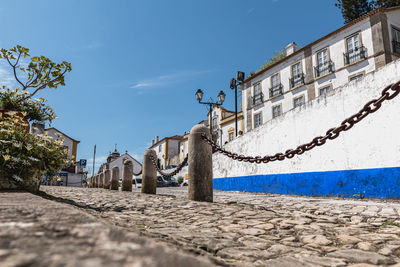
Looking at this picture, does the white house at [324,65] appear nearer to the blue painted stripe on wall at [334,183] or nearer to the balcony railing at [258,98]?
the balcony railing at [258,98]

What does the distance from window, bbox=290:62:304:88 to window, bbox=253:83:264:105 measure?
3134 mm

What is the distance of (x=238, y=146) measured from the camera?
1384 centimetres

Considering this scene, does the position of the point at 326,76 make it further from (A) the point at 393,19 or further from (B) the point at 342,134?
(B) the point at 342,134

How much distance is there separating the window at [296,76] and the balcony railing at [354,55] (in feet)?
11.2

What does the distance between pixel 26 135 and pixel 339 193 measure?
7.78 meters

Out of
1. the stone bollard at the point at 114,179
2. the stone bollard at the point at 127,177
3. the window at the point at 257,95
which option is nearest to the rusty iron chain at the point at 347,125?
the stone bollard at the point at 127,177

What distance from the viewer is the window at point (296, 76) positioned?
21.2 meters

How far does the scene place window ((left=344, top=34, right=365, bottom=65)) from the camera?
57.0 ft

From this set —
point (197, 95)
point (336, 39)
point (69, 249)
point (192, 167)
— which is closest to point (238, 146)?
point (197, 95)

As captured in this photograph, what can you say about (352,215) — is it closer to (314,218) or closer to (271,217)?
(314,218)

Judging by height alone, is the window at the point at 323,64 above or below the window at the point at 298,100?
above

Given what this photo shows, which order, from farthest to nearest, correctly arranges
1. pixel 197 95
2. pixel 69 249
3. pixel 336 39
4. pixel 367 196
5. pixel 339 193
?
pixel 336 39, pixel 197 95, pixel 339 193, pixel 367 196, pixel 69 249

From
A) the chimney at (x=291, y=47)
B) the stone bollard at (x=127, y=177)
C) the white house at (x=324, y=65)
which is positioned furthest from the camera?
the chimney at (x=291, y=47)

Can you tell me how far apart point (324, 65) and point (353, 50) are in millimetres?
2202
